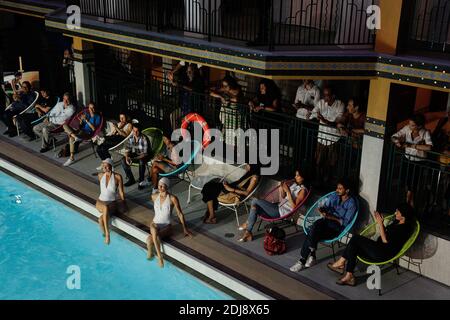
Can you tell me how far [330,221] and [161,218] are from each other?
3.12 m

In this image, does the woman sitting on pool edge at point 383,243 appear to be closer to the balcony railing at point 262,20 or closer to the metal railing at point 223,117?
the metal railing at point 223,117

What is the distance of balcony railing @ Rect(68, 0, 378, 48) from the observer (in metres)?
10.6

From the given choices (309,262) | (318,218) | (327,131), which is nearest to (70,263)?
(309,262)

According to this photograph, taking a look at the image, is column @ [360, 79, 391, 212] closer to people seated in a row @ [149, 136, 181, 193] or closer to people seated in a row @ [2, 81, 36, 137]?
people seated in a row @ [149, 136, 181, 193]

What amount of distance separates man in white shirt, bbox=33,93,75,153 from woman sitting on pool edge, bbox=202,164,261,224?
552 centimetres

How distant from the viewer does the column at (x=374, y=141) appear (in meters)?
10.1

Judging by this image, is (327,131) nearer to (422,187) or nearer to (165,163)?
(422,187)

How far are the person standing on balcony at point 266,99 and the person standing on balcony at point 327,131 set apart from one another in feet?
3.36

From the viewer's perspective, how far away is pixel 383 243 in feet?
31.2

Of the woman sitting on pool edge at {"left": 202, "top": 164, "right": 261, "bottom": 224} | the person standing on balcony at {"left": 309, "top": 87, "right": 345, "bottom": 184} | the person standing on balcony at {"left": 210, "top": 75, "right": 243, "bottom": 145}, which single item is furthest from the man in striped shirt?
the person standing on balcony at {"left": 309, "top": 87, "right": 345, "bottom": 184}

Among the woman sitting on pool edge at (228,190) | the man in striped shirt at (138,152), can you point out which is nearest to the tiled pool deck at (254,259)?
the woman sitting on pool edge at (228,190)
